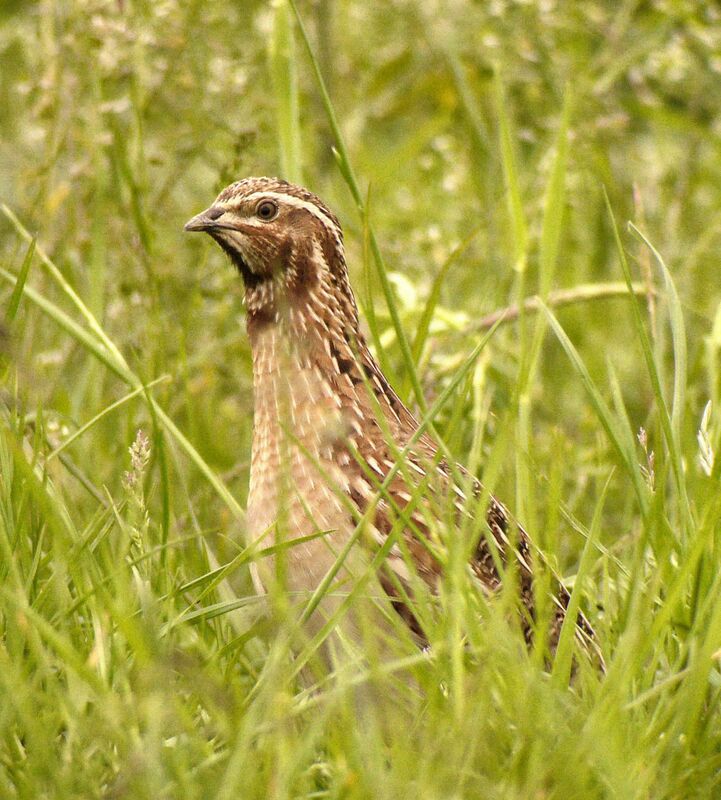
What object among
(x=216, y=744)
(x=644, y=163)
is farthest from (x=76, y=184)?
(x=216, y=744)

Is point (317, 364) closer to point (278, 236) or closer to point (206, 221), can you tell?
point (278, 236)

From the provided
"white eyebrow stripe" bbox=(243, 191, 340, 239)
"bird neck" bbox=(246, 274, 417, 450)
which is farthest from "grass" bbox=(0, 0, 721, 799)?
"white eyebrow stripe" bbox=(243, 191, 340, 239)

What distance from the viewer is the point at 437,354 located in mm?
5637

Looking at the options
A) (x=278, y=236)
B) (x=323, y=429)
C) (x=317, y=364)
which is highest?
(x=278, y=236)

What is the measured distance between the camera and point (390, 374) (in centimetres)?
423

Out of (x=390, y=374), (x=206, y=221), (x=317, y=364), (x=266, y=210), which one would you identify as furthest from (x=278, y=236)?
(x=390, y=374)

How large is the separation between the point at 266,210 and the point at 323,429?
0.74 m

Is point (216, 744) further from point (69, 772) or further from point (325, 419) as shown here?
point (325, 419)

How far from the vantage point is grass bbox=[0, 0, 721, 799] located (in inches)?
111

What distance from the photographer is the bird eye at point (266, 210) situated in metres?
4.37

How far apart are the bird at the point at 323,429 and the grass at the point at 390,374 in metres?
0.12

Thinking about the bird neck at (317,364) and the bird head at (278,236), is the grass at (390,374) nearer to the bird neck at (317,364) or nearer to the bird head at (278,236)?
the bird neck at (317,364)

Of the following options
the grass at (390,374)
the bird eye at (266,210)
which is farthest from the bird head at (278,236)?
the grass at (390,374)

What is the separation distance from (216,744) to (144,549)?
1.62 ft
